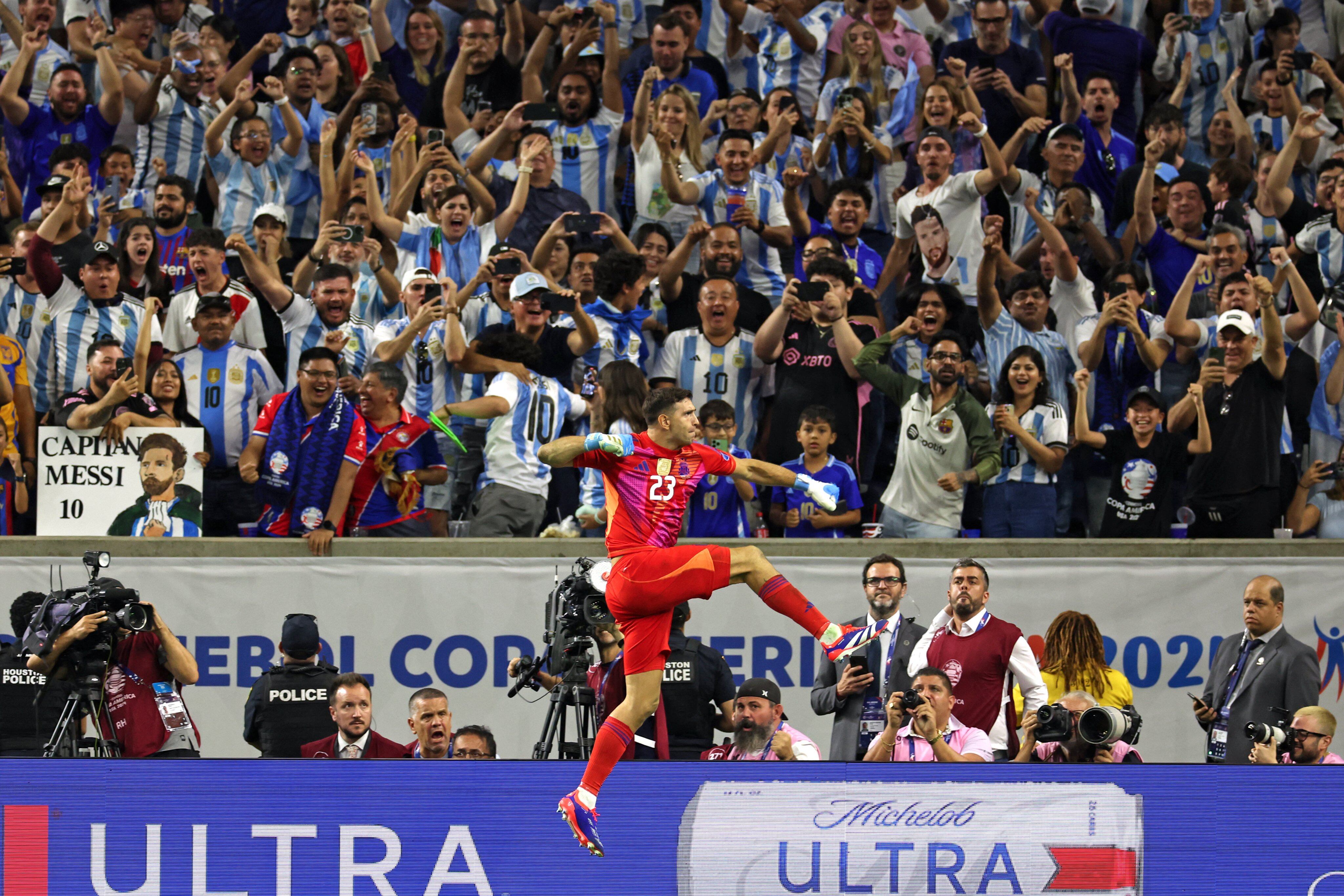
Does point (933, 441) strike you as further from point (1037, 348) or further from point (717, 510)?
point (717, 510)

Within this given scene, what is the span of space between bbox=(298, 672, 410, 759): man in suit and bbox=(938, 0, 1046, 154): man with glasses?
8024mm

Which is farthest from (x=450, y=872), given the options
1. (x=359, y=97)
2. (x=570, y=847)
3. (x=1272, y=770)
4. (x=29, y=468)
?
(x=359, y=97)

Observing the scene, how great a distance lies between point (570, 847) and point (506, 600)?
161 inches

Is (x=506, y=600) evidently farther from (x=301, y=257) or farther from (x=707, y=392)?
(x=301, y=257)

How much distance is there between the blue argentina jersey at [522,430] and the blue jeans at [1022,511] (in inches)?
125

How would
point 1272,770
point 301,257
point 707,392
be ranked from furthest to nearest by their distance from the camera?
point 301,257, point 707,392, point 1272,770

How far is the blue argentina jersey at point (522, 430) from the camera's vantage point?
39.0 ft

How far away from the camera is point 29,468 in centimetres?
1213

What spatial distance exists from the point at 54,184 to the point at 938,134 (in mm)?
6918

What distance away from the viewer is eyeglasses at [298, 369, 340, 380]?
11.7 metres

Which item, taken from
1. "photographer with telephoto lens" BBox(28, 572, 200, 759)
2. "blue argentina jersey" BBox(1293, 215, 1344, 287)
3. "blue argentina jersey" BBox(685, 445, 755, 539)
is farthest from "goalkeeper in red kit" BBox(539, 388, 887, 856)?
"blue argentina jersey" BBox(1293, 215, 1344, 287)

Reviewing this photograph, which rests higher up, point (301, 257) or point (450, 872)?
point (301, 257)

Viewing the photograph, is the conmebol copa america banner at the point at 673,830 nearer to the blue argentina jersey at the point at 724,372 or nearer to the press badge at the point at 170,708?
the press badge at the point at 170,708

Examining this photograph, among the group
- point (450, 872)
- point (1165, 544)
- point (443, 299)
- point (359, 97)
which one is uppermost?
point (359, 97)
